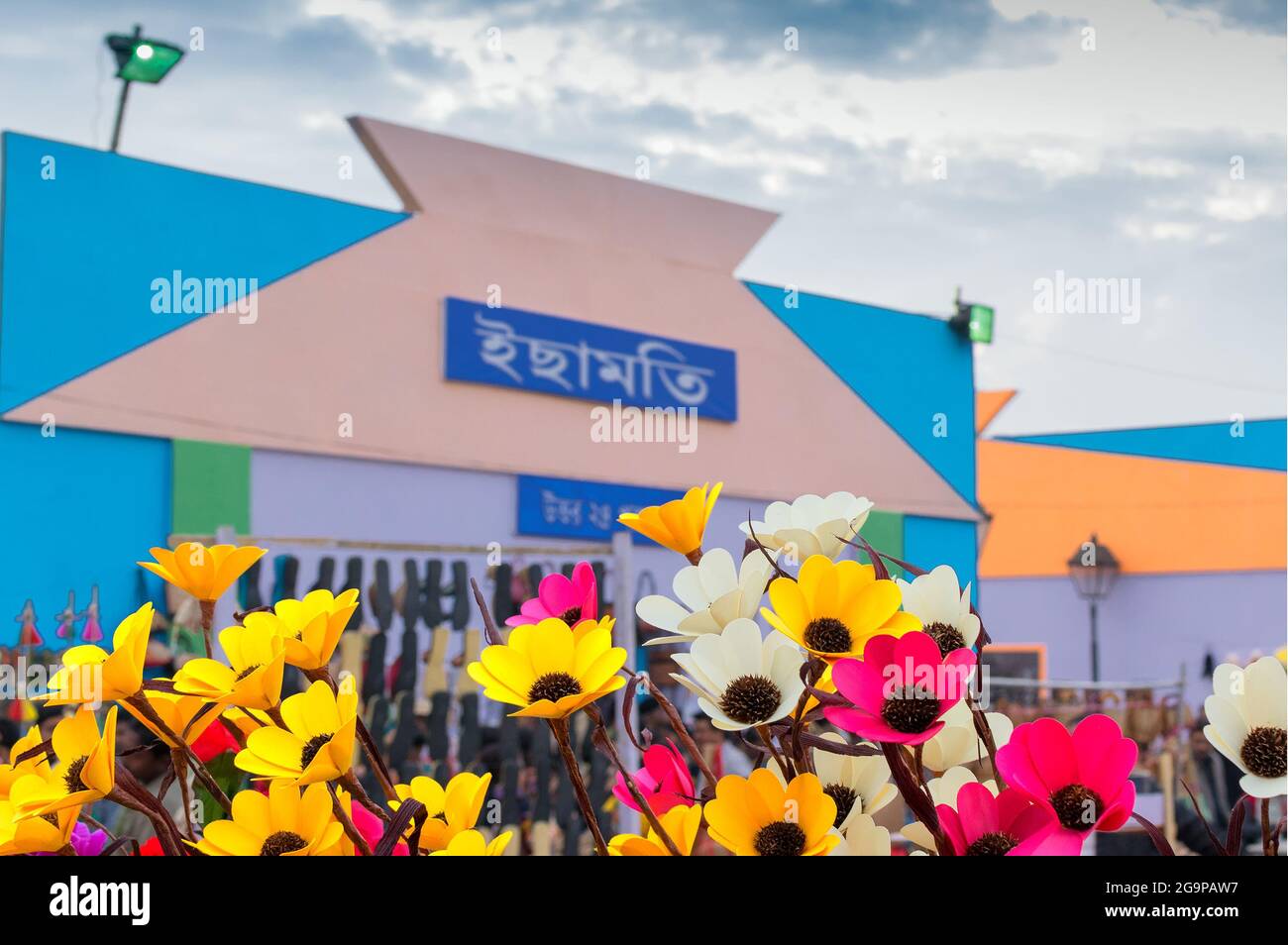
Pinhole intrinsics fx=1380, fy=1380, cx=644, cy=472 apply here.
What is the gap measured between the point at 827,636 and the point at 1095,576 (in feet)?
48.9

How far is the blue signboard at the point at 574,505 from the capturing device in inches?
329

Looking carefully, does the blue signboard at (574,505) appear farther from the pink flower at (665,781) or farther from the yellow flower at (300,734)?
the yellow flower at (300,734)

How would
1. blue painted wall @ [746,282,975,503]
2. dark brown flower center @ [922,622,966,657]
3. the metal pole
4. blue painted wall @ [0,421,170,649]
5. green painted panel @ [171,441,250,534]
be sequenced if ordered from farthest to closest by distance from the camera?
the metal pole → blue painted wall @ [746,282,975,503] → green painted panel @ [171,441,250,534] → blue painted wall @ [0,421,170,649] → dark brown flower center @ [922,622,966,657]

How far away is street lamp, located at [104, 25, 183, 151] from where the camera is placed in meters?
6.64

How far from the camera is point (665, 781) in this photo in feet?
2.20

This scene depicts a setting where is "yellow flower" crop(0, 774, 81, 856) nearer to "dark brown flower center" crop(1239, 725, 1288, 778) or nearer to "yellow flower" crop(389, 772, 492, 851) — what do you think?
"yellow flower" crop(389, 772, 492, 851)

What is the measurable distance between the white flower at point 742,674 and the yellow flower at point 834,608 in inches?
0.7

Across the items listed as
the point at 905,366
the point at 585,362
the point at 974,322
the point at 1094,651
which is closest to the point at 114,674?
the point at 585,362

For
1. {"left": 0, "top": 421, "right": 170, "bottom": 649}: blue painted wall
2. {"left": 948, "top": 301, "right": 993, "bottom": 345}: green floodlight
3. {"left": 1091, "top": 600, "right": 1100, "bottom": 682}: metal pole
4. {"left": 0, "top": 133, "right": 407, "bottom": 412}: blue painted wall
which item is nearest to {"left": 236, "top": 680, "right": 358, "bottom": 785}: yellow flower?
{"left": 0, "top": 421, "right": 170, "bottom": 649}: blue painted wall

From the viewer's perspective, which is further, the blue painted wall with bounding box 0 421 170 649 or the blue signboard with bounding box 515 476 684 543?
the blue signboard with bounding box 515 476 684 543

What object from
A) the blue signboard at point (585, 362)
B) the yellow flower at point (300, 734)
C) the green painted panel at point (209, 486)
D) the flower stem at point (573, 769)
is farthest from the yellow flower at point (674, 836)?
the blue signboard at point (585, 362)

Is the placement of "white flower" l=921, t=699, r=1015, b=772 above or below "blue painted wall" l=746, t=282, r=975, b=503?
below

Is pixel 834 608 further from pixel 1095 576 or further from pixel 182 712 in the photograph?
pixel 1095 576

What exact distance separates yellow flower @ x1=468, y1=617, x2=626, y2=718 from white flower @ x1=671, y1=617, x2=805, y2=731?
4 centimetres
